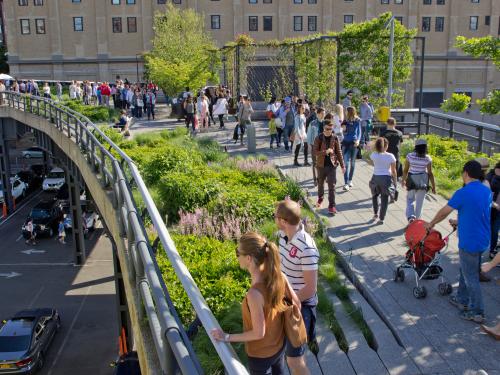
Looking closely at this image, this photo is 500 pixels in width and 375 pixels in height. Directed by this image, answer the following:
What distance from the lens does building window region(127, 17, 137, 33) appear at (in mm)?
62250

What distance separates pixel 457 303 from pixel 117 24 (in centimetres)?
6061

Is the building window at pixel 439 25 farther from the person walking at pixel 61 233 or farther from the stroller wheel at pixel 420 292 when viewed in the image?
the stroller wheel at pixel 420 292

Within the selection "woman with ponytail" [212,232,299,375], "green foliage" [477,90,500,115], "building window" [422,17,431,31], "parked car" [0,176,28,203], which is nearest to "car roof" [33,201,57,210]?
"parked car" [0,176,28,203]

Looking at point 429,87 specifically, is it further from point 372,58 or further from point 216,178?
point 216,178

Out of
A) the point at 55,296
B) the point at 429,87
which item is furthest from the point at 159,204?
the point at 429,87

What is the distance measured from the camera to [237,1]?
62.0 meters

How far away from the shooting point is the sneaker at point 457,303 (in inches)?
286

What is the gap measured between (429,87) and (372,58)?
4456 cm

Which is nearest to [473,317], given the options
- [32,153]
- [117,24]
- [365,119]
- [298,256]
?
[298,256]

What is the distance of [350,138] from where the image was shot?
13.0 metres

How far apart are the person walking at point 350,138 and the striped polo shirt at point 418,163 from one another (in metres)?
2.73

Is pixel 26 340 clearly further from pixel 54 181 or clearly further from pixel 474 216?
pixel 54 181

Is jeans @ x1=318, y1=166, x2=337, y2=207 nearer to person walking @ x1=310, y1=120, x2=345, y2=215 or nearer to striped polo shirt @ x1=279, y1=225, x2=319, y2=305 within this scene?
person walking @ x1=310, y1=120, x2=345, y2=215

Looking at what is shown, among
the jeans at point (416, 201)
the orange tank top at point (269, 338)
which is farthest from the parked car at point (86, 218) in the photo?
the orange tank top at point (269, 338)
